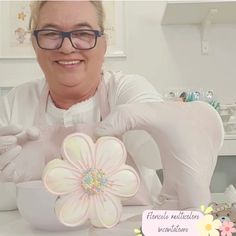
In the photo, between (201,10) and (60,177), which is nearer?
(60,177)

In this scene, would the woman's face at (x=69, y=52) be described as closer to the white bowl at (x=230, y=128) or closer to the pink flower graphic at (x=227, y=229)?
the pink flower graphic at (x=227, y=229)

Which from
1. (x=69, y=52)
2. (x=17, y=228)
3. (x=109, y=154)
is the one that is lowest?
(x=17, y=228)

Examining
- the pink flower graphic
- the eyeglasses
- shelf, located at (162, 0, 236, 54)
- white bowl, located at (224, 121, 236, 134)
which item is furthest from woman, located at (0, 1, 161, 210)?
Answer: shelf, located at (162, 0, 236, 54)

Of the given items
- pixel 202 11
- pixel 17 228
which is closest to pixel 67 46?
pixel 17 228

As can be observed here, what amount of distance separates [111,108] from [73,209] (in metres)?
0.15

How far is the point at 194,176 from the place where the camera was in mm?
436

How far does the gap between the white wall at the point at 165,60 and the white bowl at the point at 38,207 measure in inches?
8.7

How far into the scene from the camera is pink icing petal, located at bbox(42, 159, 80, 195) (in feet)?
1.32

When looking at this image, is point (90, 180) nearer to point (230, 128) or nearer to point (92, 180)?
point (92, 180)

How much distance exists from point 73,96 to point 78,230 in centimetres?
16

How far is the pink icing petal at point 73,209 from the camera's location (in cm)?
41

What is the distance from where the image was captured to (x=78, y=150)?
1.33 ft

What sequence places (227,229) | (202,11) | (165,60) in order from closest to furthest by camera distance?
(227,229) → (165,60) → (202,11)

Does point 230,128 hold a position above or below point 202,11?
below
